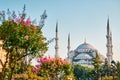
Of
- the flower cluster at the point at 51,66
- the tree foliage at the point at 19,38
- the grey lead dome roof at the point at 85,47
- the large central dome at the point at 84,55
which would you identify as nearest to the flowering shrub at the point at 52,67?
the flower cluster at the point at 51,66

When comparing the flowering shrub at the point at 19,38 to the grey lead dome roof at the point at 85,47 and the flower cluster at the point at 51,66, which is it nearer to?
the flower cluster at the point at 51,66

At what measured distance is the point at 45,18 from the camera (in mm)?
20781

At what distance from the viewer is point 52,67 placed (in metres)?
39.2

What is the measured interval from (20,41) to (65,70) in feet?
74.2

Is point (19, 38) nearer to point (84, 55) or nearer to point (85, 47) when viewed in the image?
point (84, 55)

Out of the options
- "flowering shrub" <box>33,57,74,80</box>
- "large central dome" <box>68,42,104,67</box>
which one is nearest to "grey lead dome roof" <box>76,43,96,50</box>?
"large central dome" <box>68,42,104,67</box>

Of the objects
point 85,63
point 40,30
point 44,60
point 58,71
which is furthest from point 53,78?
point 85,63

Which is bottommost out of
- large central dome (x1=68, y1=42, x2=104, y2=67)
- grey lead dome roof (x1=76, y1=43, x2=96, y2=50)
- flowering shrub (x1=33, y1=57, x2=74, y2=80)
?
flowering shrub (x1=33, y1=57, x2=74, y2=80)

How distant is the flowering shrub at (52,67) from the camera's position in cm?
3888

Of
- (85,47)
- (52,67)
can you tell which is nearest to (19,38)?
(52,67)

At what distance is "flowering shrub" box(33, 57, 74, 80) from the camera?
3888 centimetres

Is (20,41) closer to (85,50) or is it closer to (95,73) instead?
(95,73)

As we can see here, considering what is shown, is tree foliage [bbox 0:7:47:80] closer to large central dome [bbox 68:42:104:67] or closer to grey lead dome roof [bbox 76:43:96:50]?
large central dome [bbox 68:42:104:67]

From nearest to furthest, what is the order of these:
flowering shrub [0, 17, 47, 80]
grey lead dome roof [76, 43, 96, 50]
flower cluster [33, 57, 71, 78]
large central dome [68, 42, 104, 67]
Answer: flowering shrub [0, 17, 47, 80] < flower cluster [33, 57, 71, 78] < large central dome [68, 42, 104, 67] < grey lead dome roof [76, 43, 96, 50]
